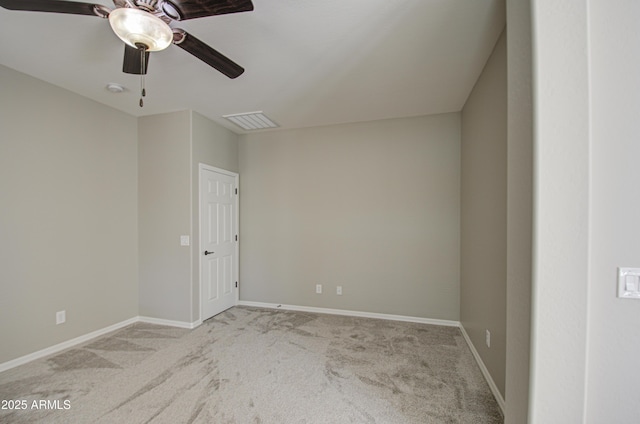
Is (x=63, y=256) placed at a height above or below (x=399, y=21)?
below

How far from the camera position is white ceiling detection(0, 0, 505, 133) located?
174 centimetres

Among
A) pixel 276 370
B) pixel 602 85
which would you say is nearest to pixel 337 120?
pixel 602 85

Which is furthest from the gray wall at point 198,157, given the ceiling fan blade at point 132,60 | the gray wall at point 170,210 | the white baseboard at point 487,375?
the white baseboard at point 487,375

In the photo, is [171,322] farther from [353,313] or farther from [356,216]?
[356,216]

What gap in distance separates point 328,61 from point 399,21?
2.20 feet

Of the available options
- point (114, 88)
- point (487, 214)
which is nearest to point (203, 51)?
point (114, 88)

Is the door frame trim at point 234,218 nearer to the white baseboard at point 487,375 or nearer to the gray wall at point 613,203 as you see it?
the white baseboard at point 487,375

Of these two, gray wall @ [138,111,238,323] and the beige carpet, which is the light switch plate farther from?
gray wall @ [138,111,238,323]

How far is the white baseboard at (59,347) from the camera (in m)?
2.38

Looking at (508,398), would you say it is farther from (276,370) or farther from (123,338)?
(123,338)

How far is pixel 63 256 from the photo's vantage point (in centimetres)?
278

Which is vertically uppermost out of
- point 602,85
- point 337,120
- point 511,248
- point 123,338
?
point 337,120

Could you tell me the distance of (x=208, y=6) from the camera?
1310mm

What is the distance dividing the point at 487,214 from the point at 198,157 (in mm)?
3335
